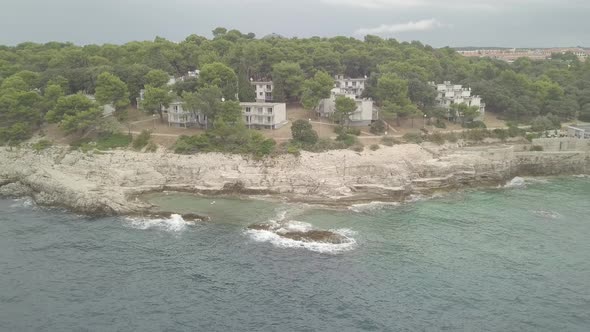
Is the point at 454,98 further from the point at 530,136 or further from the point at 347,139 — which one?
the point at 347,139

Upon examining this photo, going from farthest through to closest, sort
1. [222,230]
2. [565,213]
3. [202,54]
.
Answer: [202,54] < [565,213] < [222,230]

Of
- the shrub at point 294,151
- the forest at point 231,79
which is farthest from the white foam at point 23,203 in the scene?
the shrub at point 294,151

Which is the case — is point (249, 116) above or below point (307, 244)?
above

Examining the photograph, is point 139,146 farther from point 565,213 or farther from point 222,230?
point 565,213

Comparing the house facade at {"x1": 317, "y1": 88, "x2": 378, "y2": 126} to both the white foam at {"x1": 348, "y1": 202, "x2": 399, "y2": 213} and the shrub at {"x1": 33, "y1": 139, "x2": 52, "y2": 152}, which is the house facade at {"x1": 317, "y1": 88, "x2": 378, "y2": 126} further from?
the shrub at {"x1": 33, "y1": 139, "x2": 52, "y2": 152}

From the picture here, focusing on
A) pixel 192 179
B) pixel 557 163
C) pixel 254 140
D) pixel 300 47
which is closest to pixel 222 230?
pixel 192 179

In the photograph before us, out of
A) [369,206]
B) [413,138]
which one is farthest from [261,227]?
Answer: [413,138]
